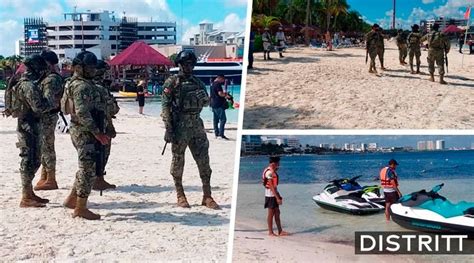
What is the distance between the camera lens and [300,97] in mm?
4605

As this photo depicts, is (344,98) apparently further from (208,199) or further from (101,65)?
(101,65)

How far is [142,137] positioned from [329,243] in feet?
23.7

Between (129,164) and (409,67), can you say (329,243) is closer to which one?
(409,67)

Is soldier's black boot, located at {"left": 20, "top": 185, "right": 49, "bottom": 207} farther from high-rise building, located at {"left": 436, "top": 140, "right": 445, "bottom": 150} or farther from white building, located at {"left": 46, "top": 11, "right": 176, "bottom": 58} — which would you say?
white building, located at {"left": 46, "top": 11, "right": 176, "bottom": 58}

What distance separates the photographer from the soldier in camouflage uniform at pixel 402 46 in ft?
19.0

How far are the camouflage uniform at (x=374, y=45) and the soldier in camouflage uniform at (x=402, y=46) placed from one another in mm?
152

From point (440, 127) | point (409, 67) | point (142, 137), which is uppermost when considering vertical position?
point (409, 67)

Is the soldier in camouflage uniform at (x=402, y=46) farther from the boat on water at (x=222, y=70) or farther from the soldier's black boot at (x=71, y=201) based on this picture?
the boat on water at (x=222, y=70)

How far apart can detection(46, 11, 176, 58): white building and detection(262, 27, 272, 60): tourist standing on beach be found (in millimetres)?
11858

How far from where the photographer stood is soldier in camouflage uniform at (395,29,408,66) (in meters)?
5.78

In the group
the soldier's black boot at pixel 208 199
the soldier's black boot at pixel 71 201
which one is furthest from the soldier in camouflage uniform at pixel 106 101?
the soldier's black boot at pixel 208 199

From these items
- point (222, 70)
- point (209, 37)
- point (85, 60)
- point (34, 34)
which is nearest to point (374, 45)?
point (85, 60)

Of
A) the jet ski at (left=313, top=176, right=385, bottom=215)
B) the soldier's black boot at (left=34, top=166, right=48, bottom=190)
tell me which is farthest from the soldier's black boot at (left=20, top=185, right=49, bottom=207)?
the jet ski at (left=313, top=176, right=385, bottom=215)

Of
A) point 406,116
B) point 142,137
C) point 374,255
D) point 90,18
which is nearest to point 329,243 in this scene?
point 374,255
